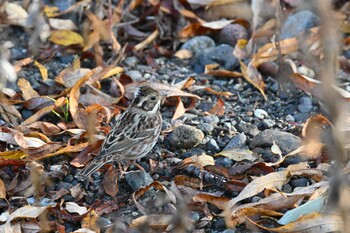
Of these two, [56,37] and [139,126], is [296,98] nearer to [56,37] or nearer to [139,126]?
[139,126]

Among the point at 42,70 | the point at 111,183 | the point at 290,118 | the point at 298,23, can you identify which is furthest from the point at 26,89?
the point at 298,23

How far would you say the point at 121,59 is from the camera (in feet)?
27.3

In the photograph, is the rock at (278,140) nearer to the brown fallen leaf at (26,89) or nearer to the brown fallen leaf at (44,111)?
the brown fallen leaf at (44,111)

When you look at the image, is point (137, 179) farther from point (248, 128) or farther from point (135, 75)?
point (135, 75)

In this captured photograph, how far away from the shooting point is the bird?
646 centimetres

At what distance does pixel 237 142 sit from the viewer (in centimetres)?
678

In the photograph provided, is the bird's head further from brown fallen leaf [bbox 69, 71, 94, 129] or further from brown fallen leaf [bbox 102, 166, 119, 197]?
brown fallen leaf [bbox 102, 166, 119, 197]

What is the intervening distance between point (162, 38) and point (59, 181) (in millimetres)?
2775

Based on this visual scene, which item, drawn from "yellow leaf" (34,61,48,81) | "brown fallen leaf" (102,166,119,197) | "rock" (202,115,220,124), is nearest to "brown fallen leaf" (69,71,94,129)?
"yellow leaf" (34,61,48,81)

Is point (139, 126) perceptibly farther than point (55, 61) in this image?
No

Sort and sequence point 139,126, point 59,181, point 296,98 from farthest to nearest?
1. point 296,98
2. point 139,126
3. point 59,181

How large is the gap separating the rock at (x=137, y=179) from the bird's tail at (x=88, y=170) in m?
0.26

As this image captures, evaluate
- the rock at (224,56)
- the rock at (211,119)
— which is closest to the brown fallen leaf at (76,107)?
the rock at (211,119)

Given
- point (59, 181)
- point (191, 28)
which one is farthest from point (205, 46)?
point (59, 181)
